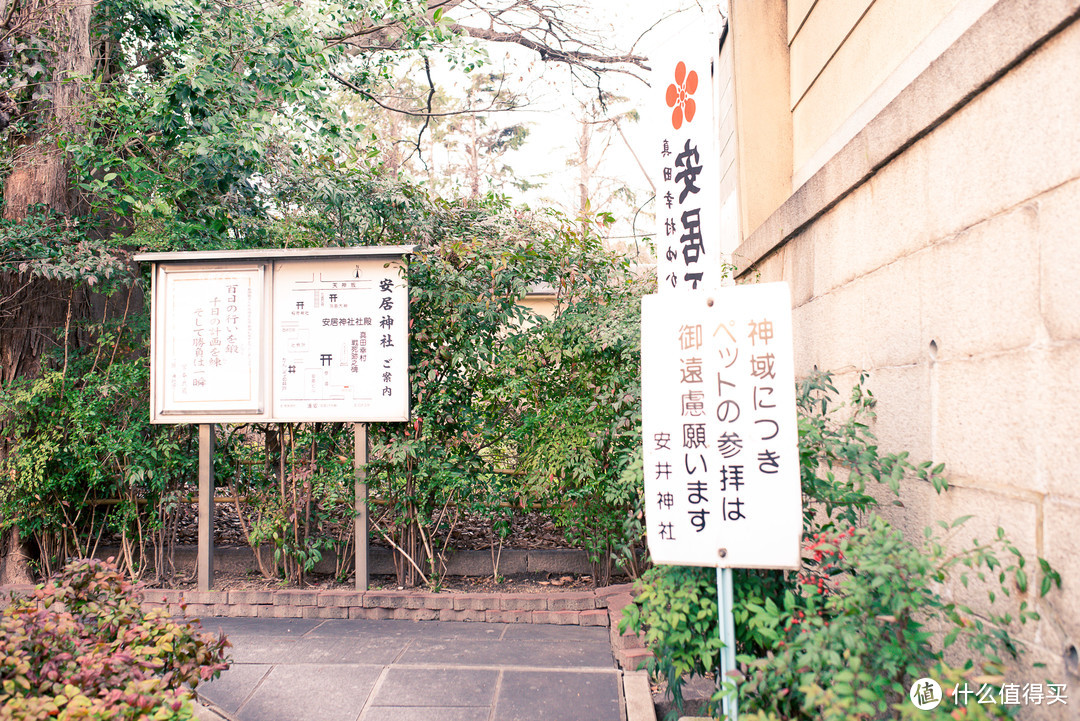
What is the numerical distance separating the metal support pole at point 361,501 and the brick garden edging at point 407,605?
170 mm

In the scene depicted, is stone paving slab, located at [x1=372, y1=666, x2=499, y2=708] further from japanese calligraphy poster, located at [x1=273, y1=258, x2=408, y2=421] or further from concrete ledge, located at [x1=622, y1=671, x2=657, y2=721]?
japanese calligraphy poster, located at [x1=273, y1=258, x2=408, y2=421]

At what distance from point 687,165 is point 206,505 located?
4.98m

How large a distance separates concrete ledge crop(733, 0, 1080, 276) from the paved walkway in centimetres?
312

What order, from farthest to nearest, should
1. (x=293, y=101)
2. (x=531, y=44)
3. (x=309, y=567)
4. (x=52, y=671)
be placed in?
1. (x=531, y=44)
2. (x=293, y=101)
3. (x=309, y=567)
4. (x=52, y=671)

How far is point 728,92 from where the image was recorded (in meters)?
6.89

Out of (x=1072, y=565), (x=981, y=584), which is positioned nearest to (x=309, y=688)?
(x=981, y=584)

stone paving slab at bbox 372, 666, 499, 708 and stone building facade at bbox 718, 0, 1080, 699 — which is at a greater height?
stone building facade at bbox 718, 0, 1080, 699

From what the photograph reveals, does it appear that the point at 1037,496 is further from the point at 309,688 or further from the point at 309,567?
the point at 309,567

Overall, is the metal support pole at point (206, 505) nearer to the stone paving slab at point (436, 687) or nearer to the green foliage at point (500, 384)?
the green foliage at point (500, 384)

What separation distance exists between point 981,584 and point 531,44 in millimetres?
10431

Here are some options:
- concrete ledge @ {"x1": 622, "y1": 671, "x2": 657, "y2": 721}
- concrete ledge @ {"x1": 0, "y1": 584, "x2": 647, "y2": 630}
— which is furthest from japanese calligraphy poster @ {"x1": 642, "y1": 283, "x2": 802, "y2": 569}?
concrete ledge @ {"x1": 0, "y1": 584, "x2": 647, "y2": 630}

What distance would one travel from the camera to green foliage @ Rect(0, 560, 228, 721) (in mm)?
2270

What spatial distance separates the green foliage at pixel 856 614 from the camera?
6.03ft

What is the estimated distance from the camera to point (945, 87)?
7.45 ft
